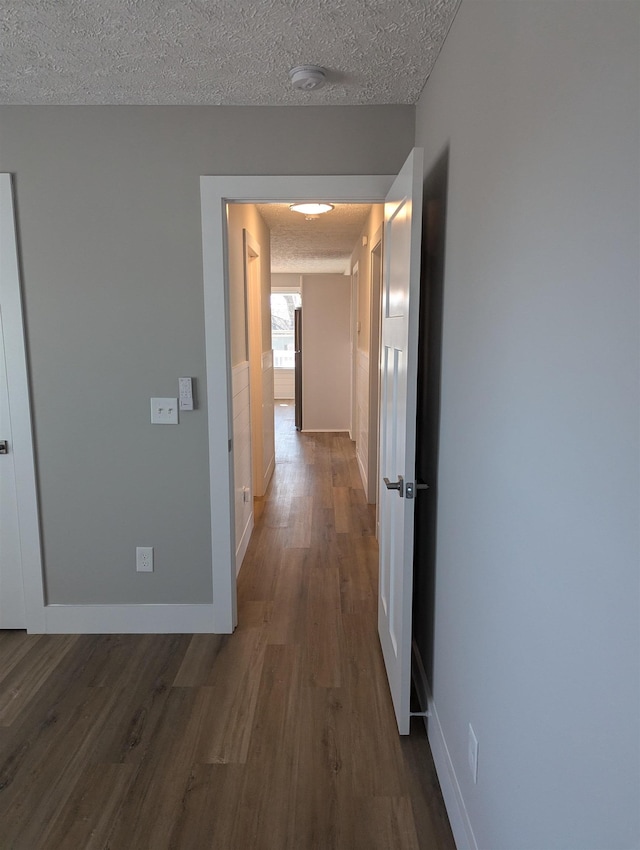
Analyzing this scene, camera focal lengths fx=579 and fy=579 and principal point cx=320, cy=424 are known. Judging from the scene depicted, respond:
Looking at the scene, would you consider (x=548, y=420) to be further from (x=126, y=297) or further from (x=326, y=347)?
(x=326, y=347)

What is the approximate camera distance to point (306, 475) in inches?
231

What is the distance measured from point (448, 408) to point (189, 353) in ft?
4.33

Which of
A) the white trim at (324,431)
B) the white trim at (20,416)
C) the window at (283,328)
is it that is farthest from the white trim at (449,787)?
the window at (283,328)

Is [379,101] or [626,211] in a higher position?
[379,101]

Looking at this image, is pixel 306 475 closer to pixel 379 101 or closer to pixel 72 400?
pixel 72 400

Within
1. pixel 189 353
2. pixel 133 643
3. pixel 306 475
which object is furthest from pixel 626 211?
pixel 306 475

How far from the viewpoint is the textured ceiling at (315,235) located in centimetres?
452

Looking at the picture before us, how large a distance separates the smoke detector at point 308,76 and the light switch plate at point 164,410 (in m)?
1.41

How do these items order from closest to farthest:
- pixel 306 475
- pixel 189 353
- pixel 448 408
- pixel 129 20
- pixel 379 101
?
1. pixel 129 20
2. pixel 448 408
3. pixel 379 101
4. pixel 189 353
5. pixel 306 475

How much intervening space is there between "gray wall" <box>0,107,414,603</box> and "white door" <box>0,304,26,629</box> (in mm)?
144

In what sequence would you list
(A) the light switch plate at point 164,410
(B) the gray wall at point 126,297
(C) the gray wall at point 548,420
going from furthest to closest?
(A) the light switch plate at point 164,410 < (B) the gray wall at point 126,297 < (C) the gray wall at point 548,420

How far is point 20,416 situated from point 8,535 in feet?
1.96

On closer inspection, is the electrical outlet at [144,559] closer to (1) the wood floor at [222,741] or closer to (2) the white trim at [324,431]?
(1) the wood floor at [222,741]

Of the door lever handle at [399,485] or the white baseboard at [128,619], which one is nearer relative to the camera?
the door lever handle at [399,485]
